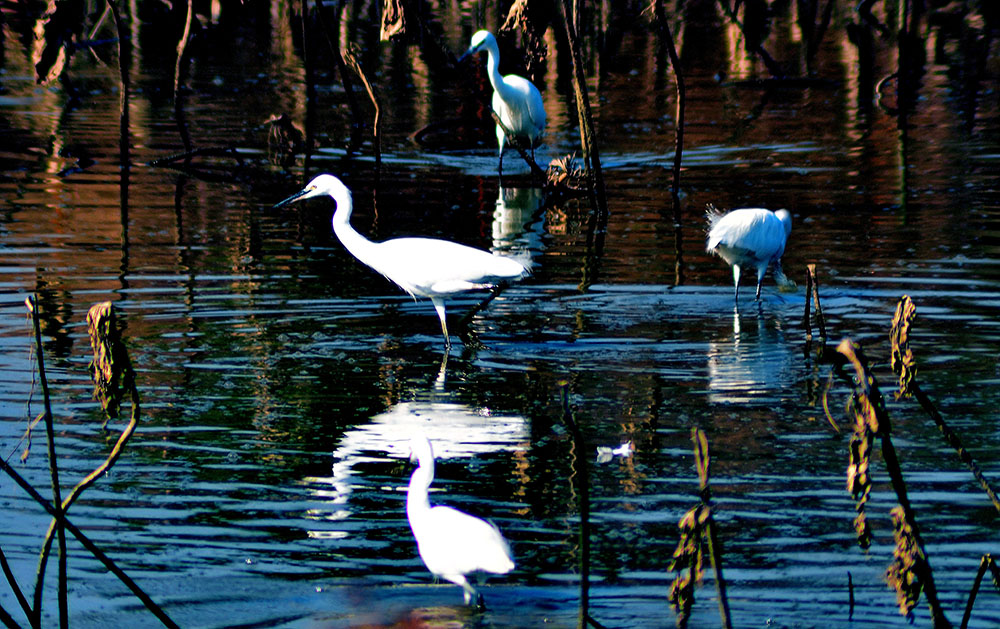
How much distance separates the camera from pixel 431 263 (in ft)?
29.1

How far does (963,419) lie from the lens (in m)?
7.09

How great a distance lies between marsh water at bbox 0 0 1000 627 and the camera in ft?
16.9

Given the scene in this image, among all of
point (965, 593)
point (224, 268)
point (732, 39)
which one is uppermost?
point (732, 39)

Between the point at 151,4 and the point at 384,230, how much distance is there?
28.5m

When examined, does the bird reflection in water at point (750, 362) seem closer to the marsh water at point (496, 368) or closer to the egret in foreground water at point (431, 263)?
the marsh water at point (496, 368)

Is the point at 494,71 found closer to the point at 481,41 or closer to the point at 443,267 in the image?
the point at 481,41

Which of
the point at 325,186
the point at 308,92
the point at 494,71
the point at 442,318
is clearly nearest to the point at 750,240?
the point at 442,318

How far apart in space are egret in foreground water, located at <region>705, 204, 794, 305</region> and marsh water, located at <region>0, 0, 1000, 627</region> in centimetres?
34

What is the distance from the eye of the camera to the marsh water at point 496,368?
5.16 meters

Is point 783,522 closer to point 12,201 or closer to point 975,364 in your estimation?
point 975,364

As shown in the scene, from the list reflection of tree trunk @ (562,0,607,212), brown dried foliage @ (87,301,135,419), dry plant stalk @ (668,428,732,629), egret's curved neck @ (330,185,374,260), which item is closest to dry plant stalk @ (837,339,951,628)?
dry plant stalk @ (668,428,732,629)

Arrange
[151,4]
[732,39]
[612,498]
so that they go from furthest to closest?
[151,4], [732,39], [612,498]

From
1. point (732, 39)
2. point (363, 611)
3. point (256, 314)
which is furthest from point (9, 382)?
point (732, 39)

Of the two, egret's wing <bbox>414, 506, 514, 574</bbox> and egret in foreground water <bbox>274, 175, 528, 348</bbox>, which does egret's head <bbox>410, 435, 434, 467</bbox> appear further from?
egret in foreground water <bbox>274, 175, 528, 348</bbox>
